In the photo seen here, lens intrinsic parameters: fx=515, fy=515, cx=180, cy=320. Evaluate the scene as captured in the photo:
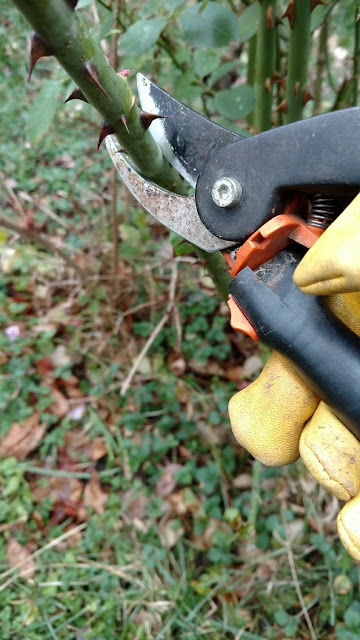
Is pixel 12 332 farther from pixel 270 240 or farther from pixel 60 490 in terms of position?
pixel 270 240

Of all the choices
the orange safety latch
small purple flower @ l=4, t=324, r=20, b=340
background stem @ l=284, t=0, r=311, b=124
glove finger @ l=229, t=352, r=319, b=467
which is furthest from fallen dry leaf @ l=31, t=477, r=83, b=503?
background stem @ l=284, t=0, r=311, b=124

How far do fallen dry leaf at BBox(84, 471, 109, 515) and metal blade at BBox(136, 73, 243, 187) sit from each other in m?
1.12

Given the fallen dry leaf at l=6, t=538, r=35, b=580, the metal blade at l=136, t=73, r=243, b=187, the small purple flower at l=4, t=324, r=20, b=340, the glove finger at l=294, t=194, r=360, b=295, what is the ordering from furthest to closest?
the small purple flower at l=4, t=324, r=20, b=340 < the fallen dry leaf at l=6, t=538, r=35, b=580 < the metal blade at l=136, t=73, r=243, b=187 < the glove finger at l=294, t=194, r=360, b=295

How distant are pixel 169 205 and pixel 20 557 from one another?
46.4 inches

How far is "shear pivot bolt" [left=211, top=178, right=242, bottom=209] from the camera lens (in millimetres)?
729

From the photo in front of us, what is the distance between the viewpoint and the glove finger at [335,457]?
0.71 m

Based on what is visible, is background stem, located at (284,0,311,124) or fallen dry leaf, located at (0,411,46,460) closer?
background stem, located at (284,0,311,124)

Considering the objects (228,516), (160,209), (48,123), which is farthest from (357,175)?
(228,516)

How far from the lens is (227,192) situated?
2.40 ft

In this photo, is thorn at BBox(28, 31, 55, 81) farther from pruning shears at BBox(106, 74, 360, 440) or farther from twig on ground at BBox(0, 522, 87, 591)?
twig on ground at BBox(0, 522, 87, 591)

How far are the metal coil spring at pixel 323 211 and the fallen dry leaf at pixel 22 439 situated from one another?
4.17 feet

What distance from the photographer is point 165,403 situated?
170 centimetres

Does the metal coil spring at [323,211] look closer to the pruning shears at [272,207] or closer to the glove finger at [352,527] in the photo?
the pruning shears at [272,207]

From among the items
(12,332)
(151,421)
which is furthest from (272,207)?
(12,332)
